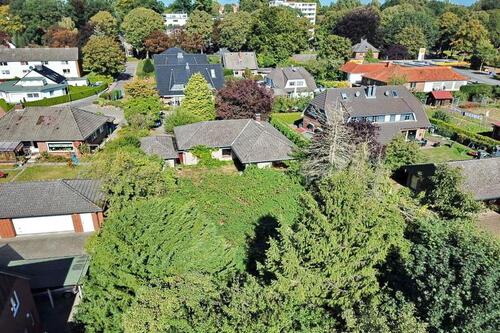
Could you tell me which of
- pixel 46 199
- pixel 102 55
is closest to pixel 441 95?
pixel 46 199

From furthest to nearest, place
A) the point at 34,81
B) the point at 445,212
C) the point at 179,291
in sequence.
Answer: the point at 34,81 → the point at 445,212 → the point at 179,291

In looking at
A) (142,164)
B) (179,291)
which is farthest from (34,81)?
(179,291)

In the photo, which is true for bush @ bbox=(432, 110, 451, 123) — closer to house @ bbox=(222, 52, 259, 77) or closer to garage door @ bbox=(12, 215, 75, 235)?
house @ bbox=(222, 52, 259, 77)

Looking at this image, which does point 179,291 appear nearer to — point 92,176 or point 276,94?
point 92,176

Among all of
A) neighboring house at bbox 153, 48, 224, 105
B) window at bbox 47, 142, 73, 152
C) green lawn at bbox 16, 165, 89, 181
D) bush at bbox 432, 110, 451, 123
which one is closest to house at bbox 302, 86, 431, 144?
bush at bbox 432, 110, 451, 123

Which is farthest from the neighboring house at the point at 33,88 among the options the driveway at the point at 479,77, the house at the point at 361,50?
the driveway at the point at 479,77

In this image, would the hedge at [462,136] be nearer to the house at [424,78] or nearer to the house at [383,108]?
the house at [383,108]

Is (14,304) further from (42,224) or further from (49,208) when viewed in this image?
(42,224)
